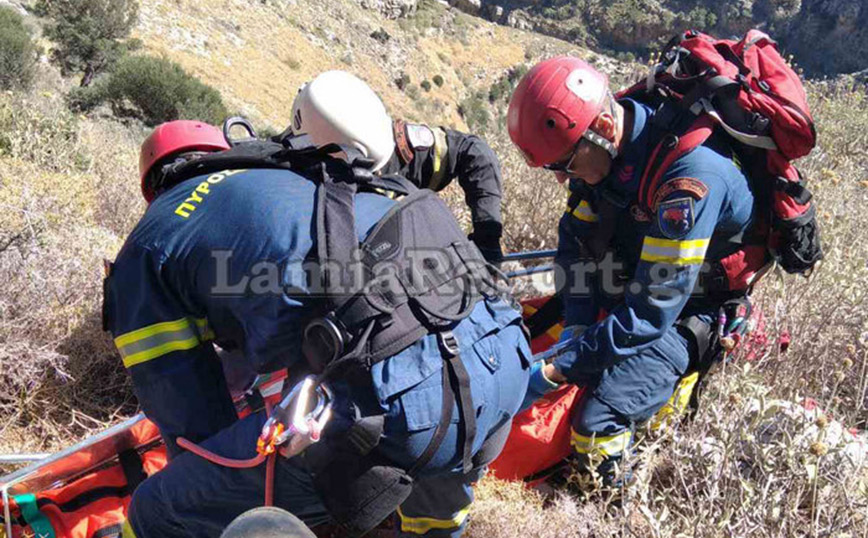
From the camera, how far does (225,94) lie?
23.6 meters

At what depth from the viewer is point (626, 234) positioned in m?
3.09

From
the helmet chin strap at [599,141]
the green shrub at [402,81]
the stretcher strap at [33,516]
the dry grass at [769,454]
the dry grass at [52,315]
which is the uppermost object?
the helmet chin strap at [599,141]

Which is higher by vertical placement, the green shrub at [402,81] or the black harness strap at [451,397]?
the black harness strap at [451,397]

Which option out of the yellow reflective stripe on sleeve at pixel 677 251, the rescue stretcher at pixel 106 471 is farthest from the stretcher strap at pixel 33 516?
the yellow reflective stripe on sleeve at pixel 677 251

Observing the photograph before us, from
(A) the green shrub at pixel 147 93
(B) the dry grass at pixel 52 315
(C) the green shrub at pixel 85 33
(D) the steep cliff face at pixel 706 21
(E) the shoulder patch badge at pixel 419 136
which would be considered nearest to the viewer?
(B) the dry grass at pixel 52 315

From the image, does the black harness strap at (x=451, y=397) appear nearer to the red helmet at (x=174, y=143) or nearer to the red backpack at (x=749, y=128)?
the red helmet at (x=174, y=143)

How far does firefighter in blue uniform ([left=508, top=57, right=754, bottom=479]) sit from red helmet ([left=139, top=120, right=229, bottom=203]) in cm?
130

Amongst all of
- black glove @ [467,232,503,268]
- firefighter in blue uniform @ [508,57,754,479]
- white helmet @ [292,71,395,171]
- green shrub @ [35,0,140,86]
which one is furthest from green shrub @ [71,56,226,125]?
firefighter in blue uniform @ [508,57,754,479]

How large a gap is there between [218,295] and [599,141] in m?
1.73

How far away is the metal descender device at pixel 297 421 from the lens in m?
1.62

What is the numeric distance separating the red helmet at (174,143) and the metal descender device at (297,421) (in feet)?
2.95

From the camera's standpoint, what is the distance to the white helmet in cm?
254

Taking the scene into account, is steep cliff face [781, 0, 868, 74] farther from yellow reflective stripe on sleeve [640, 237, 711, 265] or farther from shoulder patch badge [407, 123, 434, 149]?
yellow reflective stripe on sleeve [640, 237, 711, 265]

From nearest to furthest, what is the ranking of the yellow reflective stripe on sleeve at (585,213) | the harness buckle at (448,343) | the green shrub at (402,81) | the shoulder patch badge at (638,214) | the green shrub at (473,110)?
the harness buckle at (448,343), the shoulder patch badge at (638,214), the yellow reflective stripe on sleeve at (585,213), the green shrub at (402,81), the green shrub at (473,110)
